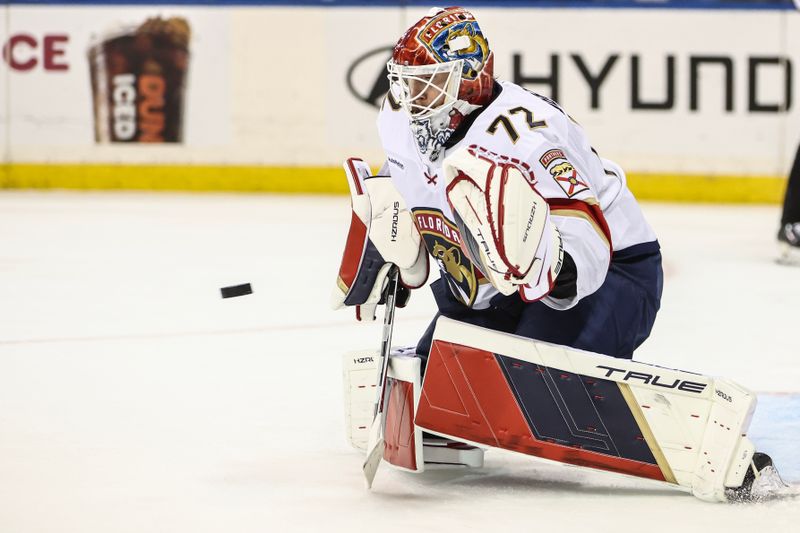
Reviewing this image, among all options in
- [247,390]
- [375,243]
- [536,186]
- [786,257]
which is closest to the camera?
[536,186]

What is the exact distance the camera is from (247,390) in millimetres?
3104

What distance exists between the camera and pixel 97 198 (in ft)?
25.2

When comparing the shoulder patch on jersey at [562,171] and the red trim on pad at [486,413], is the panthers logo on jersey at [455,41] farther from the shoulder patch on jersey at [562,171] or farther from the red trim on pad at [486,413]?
the red trim on pad at [486,413]

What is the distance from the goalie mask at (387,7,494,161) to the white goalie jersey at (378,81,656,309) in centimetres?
3

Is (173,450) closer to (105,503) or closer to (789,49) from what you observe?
(105,503)

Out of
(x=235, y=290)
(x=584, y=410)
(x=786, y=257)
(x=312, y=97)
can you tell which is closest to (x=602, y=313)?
(x=584, y=410)

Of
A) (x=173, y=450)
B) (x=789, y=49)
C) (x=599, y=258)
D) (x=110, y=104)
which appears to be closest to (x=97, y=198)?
(x=110, y=104)

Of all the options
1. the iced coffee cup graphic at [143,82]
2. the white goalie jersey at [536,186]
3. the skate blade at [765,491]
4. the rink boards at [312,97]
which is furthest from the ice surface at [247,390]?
the iced coffee cup graphic at [143,82]

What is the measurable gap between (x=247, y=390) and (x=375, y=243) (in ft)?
2.50

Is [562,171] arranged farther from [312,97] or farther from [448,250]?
[312,97]

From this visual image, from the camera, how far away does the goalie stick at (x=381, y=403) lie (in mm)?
2283

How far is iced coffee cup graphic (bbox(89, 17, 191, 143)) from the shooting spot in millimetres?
7996

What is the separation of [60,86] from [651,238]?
6.13 metres

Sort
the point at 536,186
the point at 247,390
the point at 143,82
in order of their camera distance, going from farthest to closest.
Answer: the point at 143,82, the point at 247,390, the point at 536,186
